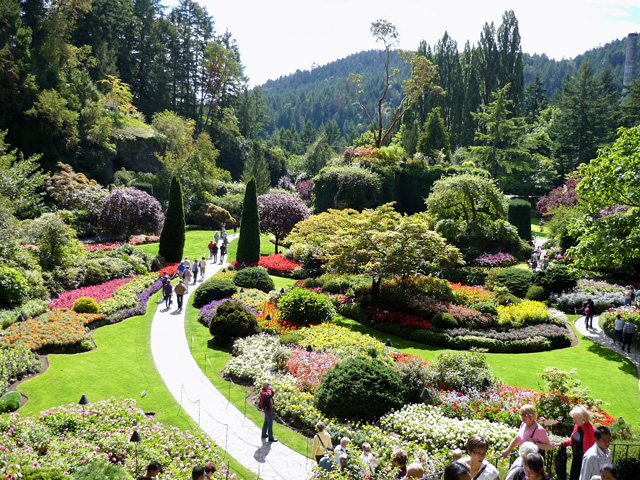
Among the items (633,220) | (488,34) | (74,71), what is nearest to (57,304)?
(633,220)

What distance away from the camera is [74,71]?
130 ft

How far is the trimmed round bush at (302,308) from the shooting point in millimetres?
17312

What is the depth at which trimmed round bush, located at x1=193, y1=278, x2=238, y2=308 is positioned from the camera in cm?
1996

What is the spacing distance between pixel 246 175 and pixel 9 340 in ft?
124

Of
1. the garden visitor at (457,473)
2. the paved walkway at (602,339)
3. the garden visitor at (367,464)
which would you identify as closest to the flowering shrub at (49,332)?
the garden visitor at (367,464)

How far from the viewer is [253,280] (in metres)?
22.0

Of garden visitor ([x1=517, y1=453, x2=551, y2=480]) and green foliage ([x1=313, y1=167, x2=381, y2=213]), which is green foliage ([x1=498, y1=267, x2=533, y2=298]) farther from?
garden visitor ([x1=517, y1=453, x2=551, y2=480])

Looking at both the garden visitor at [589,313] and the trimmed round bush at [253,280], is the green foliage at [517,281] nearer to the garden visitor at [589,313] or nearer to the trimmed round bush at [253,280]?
the garden visitor at [589,313]

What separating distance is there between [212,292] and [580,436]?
634 inches

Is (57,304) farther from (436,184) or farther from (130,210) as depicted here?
(436,184)

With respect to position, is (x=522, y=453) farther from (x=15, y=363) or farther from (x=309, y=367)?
(x=15, y=363)

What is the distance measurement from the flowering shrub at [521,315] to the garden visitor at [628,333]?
2672mm

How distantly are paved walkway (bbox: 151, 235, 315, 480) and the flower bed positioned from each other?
22.9 inches

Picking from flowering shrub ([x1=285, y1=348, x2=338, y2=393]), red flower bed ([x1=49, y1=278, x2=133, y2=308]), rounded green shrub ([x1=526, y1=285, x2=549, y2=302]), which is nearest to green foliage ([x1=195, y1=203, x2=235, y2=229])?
red flower bed ([x1=49, y1=278, x2=133, y2=308])
